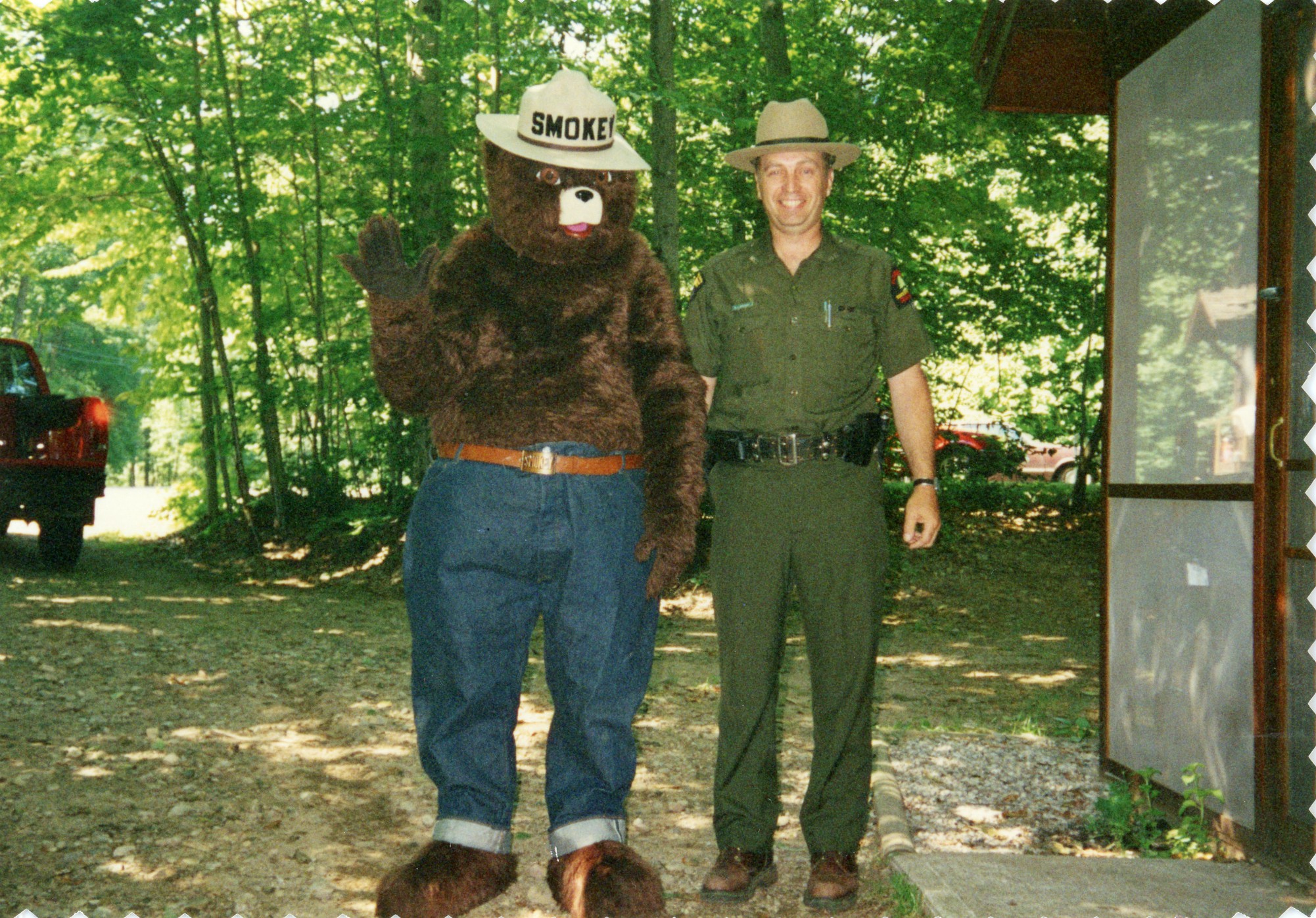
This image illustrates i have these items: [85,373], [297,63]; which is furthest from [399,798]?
[85,373]

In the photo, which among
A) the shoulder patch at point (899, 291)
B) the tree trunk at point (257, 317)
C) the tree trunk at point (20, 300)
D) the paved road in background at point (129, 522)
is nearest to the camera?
the shoulder patch at point (899, 291)

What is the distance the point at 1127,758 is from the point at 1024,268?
10.7 m

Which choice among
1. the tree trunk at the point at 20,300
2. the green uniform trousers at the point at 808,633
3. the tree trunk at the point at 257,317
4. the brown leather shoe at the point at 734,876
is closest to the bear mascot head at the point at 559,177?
the green uniform trousers at the point at 808,633

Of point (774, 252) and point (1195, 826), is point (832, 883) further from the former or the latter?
point (774, 252)

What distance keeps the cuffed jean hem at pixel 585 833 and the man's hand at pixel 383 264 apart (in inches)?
58.0

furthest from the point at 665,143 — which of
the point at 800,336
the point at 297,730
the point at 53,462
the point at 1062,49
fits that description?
the point at 800,336

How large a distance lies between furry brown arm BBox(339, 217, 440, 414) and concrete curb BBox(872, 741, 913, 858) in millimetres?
2022

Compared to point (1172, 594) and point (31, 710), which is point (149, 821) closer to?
point (31, 710)

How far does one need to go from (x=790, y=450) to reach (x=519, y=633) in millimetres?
930

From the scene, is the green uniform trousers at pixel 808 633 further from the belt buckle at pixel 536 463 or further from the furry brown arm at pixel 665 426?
the belt buckle at pixel 536 463

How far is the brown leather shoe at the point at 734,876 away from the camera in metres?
3.42

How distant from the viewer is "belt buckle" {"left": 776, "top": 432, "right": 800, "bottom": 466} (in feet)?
11.4

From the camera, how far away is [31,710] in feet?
18.7

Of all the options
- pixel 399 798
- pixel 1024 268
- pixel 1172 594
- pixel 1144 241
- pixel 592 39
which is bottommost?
pixel 399 798
